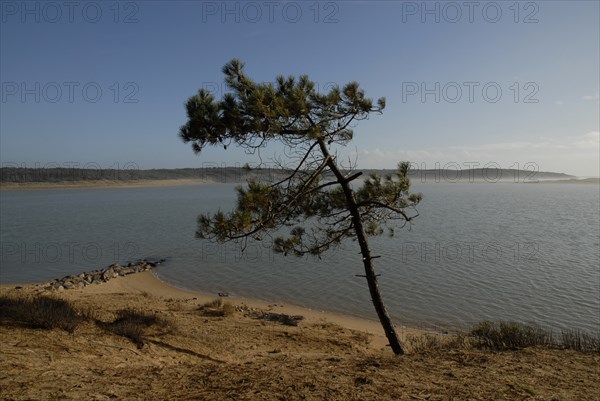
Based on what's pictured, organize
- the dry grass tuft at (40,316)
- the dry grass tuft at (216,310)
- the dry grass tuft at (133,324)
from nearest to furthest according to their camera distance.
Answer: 1. the dry grass tuft at (40,316)
2. the dry grass tuft at (133,324)
3. the dry grass tuft at (216,310)

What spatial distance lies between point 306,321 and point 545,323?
744cm

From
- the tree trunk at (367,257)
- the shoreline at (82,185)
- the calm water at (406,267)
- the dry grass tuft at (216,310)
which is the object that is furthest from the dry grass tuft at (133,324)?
the shoreline at (82,185)

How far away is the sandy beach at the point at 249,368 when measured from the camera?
18.1ft

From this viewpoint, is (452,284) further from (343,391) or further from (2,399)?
(2,399)

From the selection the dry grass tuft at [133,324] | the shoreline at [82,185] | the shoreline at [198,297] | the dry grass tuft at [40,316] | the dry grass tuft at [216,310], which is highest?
the shoreline at [82,185]

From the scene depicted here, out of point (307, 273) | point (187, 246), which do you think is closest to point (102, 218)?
point (187, 246)

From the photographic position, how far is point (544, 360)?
782 cm

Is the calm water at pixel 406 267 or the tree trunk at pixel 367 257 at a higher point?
the tree trunk at pixel 367 257

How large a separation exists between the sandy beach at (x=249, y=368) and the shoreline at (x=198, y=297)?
1895 millimetres

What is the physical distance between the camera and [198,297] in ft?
53.5

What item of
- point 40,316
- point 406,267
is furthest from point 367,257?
point 406,267

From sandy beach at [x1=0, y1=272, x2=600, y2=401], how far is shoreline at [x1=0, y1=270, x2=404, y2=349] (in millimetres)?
1895

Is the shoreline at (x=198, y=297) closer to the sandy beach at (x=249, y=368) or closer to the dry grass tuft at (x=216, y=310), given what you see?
the dry grass tuft at (x=216, y=310)

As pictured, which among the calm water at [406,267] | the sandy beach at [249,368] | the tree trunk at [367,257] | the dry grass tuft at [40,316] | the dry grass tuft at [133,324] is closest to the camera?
the sandy beach at [249,368]
